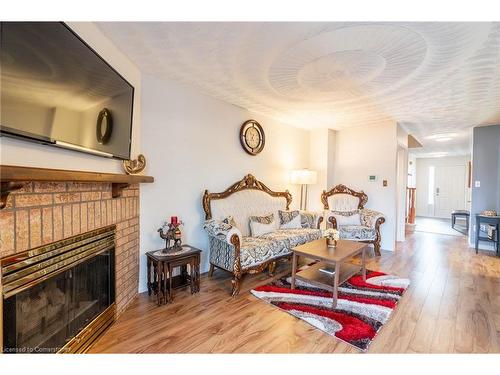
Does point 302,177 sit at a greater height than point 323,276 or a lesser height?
greater

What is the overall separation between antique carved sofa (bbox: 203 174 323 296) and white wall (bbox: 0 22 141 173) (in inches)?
46.1

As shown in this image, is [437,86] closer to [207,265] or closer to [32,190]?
[207,265]

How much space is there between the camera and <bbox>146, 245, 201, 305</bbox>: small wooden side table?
7.39ft

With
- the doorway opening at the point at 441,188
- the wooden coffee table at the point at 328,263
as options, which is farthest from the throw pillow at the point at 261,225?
the doorway opening at the point at 441,188

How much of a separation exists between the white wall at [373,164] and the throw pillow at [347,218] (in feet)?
1.95

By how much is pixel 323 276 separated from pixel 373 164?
2.81 m

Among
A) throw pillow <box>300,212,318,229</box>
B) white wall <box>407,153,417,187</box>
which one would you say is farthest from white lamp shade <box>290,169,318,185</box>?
white wall <box>407,153,417,187</box>

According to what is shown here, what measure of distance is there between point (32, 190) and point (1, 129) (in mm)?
359

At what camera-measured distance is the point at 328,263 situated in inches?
106

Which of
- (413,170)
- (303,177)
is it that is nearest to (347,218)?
(303,177)

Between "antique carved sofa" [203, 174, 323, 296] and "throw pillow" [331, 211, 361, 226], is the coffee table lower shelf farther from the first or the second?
"throw pillow" [331, 211, 361, 226]

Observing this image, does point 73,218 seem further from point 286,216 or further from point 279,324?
point 286,216

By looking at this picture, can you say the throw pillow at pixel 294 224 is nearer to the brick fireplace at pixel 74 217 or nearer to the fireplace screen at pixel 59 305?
the brick fireplace at pixel 74 217
